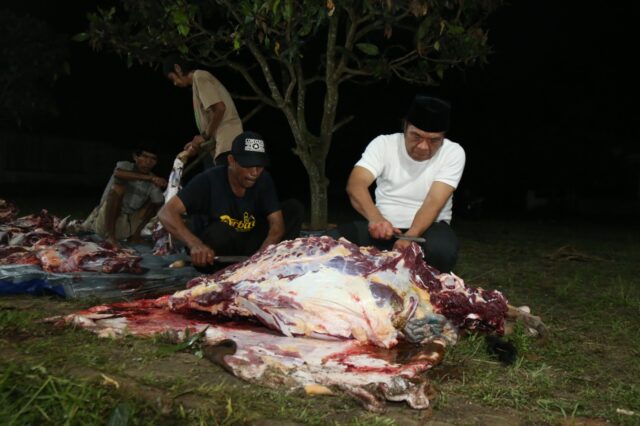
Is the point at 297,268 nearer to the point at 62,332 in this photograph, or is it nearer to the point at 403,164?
the point at 62,332

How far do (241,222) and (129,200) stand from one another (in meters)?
2.91

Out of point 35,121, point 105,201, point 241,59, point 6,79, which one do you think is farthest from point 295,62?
point 35,121

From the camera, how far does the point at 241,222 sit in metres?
5.43

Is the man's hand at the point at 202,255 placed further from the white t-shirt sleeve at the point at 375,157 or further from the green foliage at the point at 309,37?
the green foliage at the point at 309,37

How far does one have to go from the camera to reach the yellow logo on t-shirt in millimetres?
5320

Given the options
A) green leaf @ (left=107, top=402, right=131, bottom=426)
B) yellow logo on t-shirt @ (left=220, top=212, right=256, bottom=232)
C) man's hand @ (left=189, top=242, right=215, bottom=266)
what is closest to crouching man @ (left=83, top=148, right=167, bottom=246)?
yellow logo on t-shirt @ (left=220, top=212, right=256, bottom=232)

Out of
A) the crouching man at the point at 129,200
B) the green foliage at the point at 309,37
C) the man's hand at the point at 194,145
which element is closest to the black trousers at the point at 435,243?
the man's hand at the point at 194,145

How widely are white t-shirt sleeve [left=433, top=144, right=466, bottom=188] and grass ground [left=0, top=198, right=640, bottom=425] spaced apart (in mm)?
1242

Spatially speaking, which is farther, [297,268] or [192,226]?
[192,226]

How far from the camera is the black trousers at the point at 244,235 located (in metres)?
5.28

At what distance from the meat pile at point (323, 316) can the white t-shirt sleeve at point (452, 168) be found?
1067 millimetres

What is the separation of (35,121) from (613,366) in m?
21.3

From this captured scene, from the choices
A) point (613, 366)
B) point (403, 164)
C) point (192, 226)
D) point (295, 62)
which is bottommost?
point (613, 366)

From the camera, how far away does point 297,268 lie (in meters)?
3.77
